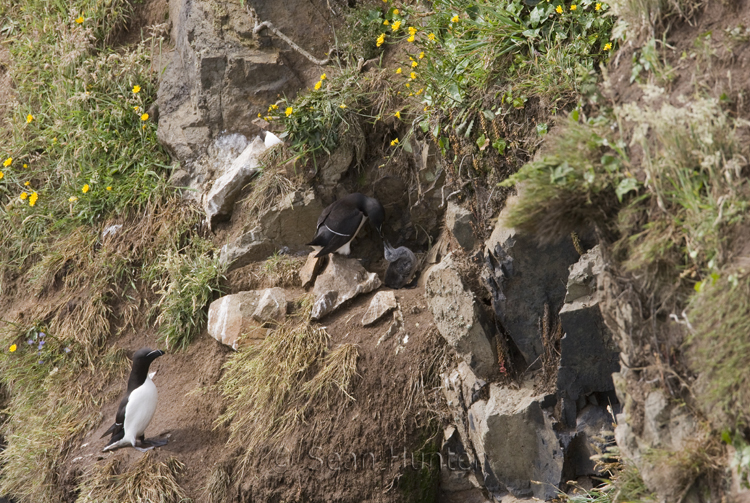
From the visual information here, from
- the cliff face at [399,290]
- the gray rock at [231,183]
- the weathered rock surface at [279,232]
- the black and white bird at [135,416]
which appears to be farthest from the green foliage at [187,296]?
the black and white bird at [135,416]

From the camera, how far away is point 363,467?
4441 millimetres

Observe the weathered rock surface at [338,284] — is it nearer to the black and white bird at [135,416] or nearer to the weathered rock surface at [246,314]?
the weathered rock surface at [246,314]

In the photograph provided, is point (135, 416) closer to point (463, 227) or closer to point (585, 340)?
point (463, 227)

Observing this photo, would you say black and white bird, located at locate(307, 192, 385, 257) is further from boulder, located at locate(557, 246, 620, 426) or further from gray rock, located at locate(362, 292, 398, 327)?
boulder, located at locate(557, 246, 620, 426)

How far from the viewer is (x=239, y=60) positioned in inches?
237

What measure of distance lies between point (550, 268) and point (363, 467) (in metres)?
1.99

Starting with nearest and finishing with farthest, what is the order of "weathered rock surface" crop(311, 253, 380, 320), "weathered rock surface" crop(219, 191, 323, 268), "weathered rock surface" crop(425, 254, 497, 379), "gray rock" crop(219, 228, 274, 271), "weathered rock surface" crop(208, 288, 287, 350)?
"weathered rock surface" crop(425, 254, 497, 379), "weathered rock surface" crop(311, 253, 380, 320), "weathered rock surface" crop(208, 288, 287, 350), "weathered rock surface" crop(219, 191, 323, 268), "gray rock" crop(219, 228, 274, 271)

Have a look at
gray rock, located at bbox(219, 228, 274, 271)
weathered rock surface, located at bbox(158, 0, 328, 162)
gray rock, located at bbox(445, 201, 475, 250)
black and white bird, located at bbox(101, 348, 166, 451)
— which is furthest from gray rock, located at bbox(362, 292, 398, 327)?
weathered rock surface, located at bbox(158, 0, 328, 162)

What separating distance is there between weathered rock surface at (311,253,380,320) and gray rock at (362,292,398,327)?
0.29 metres

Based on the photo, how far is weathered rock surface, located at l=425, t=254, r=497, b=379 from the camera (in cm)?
400

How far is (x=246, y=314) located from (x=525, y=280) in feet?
8.45

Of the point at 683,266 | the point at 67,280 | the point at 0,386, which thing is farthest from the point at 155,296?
the point at 683,266

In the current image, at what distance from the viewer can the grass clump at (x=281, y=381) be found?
466 cm

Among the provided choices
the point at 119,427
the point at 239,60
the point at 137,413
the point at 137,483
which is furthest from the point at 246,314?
the point at 239,60
